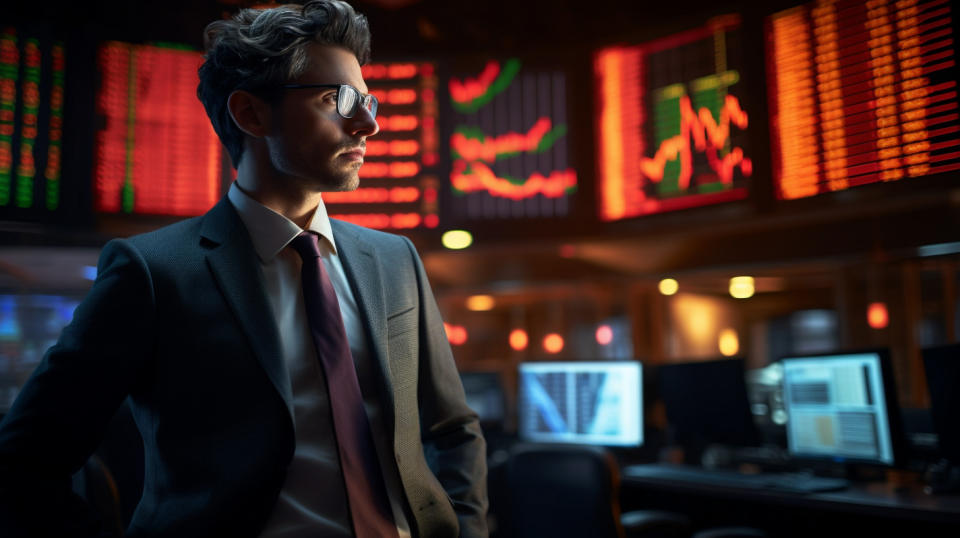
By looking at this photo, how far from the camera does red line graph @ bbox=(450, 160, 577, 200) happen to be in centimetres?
375

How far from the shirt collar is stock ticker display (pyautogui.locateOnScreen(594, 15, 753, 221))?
2608 mm

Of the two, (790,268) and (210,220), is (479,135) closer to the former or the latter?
(790,268)

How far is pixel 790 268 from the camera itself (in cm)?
361

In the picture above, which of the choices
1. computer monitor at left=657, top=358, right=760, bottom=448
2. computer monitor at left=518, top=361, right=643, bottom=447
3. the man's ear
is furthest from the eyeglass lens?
computer monitor at left=518, top=361, right=643, bottom=447

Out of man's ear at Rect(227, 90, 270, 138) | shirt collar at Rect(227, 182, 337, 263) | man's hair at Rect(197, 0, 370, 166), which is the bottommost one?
shirt collar at Rect(227, 182, 337, 263)

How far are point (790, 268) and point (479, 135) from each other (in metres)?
1.63

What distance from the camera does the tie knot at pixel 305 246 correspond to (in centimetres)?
111

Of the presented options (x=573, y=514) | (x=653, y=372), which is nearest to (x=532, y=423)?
(x=653, y=372)

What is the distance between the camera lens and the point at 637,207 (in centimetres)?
362

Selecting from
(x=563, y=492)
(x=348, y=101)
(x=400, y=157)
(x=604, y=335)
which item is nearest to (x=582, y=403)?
(x=604, y=335)

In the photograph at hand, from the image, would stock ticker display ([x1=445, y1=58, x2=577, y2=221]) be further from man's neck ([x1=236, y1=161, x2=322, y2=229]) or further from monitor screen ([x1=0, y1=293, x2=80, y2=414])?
man's neck ([x1=236, y1=161, x2=322, y2=229])

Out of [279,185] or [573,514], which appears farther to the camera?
[573,514]

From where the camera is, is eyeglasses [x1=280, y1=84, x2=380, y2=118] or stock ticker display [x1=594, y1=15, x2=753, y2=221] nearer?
eyeglasses [x1=280, y1=84, x2=380, y2=118]

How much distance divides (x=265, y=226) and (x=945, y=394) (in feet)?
7.88
